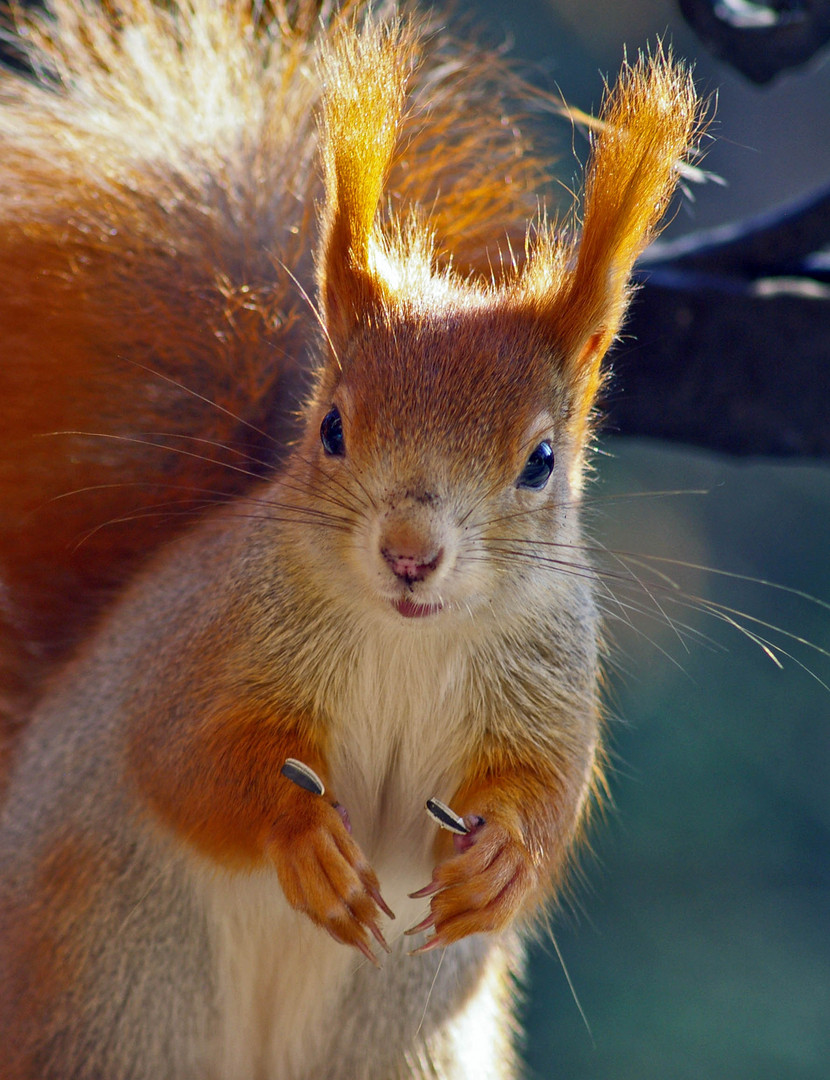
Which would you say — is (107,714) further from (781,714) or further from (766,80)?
(781,714)

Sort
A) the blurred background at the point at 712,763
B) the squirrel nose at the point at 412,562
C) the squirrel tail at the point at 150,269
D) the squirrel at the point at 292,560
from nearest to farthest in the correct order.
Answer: the squirrel nose at the point at 412,562 → the squirrel at the point at 292,560 → the squirrel tail at the point at 150,269 → the blurred background at the point at 712,763

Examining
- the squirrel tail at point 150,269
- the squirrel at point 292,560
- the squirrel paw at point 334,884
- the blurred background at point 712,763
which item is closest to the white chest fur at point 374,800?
the squirrel at point 292,560

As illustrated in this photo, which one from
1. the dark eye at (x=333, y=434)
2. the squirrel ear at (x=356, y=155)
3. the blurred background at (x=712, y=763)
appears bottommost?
the blurred background at (x=712, y=763)

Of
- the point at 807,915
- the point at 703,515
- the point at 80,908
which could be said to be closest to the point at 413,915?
the point at 80,908

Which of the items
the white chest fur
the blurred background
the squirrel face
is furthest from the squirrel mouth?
the blurred background

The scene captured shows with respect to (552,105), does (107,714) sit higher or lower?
lower

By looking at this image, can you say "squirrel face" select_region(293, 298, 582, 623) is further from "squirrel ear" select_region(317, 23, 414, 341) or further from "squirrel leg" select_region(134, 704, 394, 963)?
"squirrel leg" select_region(134, 704, 394, 963)

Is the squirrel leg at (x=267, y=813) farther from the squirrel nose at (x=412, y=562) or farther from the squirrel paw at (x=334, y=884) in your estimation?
the squirrel nose at (x=412, y=562)

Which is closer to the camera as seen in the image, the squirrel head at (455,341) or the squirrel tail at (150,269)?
the squirrel head at (455,341)

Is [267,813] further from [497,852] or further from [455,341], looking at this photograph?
[455,341]
